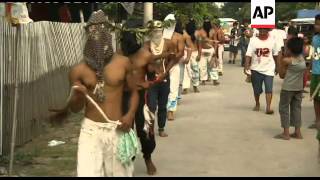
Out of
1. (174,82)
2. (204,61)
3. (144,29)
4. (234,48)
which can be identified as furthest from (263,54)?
(234,48)

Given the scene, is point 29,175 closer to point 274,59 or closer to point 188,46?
point 274,59

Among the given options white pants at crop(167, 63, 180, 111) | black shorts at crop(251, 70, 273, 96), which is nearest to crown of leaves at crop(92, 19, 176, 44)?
white pants at crop(167, 63, 180, 111)

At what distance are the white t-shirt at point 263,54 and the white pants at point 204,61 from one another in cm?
425

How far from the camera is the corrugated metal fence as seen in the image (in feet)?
25.5

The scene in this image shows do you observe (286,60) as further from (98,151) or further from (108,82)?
(98,151)

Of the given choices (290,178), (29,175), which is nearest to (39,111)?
(29,175)

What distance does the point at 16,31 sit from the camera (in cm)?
787

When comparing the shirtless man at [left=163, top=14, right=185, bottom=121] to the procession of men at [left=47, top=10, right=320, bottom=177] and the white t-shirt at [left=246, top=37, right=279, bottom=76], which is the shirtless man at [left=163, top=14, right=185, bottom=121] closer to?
the procession of men at [left=47, top=10, right=320, bottom=177]

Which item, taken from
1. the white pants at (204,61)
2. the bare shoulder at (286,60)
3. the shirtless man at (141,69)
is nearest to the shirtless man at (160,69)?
the shirtless man at (141,69)

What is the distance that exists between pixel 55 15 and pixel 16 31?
849 centimetres

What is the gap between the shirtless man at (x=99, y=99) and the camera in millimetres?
4871

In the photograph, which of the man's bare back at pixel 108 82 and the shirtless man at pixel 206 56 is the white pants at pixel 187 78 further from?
the man's bare back at pixel 108 82

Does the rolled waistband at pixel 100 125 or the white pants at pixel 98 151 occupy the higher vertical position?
the rolled waistband at pixel 100 125

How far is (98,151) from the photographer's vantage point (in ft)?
16.0
